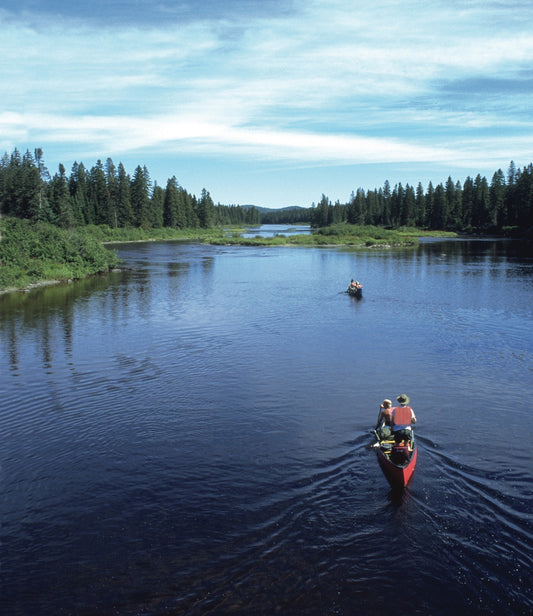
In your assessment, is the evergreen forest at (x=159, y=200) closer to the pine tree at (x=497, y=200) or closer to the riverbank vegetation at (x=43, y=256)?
the pine tree at (x=497, y=200)

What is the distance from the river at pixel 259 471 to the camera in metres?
11.3

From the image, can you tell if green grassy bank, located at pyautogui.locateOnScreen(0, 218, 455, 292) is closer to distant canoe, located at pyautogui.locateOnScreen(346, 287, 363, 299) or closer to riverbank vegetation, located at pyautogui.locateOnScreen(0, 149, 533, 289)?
riverbank vegetation, located at pyautogui.locateOnScreen(0, 149, 533, 289)

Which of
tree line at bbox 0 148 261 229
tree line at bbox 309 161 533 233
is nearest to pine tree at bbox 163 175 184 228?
tree line at bbox 0 148 261 229

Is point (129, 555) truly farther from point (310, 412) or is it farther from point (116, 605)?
point (310, 412)

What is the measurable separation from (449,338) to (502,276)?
3590cm

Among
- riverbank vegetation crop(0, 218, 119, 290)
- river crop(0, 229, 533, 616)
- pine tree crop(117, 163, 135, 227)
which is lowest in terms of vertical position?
river crop(0, 229, 533, 616)

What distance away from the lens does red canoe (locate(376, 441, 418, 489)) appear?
1472 cm

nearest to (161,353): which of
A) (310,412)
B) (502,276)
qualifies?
(310,412)

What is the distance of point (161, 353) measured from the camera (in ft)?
97.8

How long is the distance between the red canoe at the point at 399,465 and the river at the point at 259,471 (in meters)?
0.35

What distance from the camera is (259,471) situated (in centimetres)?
1623

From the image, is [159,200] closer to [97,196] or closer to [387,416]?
[97,196]

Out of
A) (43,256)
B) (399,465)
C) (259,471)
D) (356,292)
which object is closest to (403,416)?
(399,465)

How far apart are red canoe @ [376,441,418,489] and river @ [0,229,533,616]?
1.14 ft
